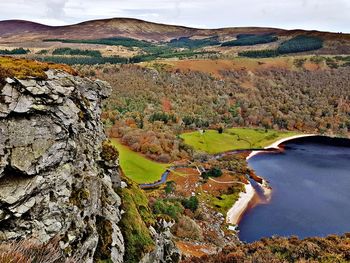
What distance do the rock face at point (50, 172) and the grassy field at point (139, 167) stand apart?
45.5 metres

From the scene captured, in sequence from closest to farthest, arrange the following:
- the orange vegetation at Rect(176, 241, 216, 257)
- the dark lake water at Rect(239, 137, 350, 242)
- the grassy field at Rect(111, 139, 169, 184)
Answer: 1. the orange vegetation at Rect(176, 241, 216, 257)
2. the dark lake water at Rect(239, 137, 350, 242)
3. the grassy field at Rect(111, 139, 169, 184)

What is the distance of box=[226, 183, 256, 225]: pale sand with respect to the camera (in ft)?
175

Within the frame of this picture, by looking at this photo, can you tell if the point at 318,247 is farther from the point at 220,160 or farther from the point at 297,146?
the point at 297,146

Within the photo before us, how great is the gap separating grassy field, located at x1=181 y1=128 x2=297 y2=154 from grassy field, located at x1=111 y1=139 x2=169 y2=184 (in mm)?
19642

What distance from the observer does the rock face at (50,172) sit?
14711mm

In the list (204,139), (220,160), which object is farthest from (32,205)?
(204,139)

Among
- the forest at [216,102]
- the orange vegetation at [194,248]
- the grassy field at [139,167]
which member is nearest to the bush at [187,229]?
the orange vegetation at [194,248]

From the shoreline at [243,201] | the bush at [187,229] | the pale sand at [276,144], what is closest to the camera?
the bush at [187,229]

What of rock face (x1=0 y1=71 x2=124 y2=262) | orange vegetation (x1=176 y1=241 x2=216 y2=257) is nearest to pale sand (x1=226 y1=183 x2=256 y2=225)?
orange vegetation (x1=176 y1=241 x2=216 y2=257)

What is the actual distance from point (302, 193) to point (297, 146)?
42623 millimetres

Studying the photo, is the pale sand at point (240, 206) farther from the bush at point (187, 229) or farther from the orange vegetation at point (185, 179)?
the bush at point (187, 229)

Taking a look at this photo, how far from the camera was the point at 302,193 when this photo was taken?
216 feet

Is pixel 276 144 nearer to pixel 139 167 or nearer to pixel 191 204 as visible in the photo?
pixel 139 167

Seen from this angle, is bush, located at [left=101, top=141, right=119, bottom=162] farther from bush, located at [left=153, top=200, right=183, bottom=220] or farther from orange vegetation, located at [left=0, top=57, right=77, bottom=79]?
bush, located at [left=153, top=200, right=183, bottom=220]
